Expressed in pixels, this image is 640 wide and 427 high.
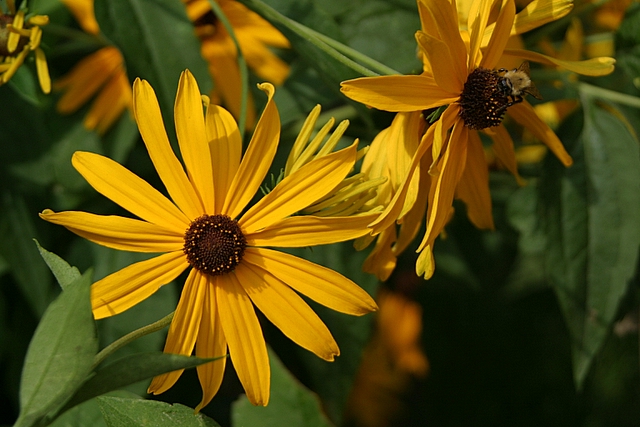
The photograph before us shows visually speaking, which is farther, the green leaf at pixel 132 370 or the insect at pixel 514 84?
the insect at pixel 514 84

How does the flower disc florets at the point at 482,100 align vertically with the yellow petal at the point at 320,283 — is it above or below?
above

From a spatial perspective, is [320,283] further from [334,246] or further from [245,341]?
[334,246]

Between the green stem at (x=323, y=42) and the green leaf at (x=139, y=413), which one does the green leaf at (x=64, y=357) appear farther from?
the green stem at (x=323, y=42)

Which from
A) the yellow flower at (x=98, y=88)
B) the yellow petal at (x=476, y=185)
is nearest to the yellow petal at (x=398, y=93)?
the yellow petal at (x=476, y=185)

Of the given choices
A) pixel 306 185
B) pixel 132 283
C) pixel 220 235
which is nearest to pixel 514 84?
pixel 306 185

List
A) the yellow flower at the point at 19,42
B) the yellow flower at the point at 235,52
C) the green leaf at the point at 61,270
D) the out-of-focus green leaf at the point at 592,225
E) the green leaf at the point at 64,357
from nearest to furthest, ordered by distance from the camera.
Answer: the green leaf at the point at 64,357 < the green leaf at the point at 61,270 < the yellow flower at the point at 19,42 < the out-of-focus green leaf at the point at 592,225 < the yellow flower at the point at 235,52

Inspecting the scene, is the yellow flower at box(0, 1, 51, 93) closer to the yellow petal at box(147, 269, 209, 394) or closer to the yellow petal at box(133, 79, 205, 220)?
the yellow petal at box(133, 79, 205, 220)
